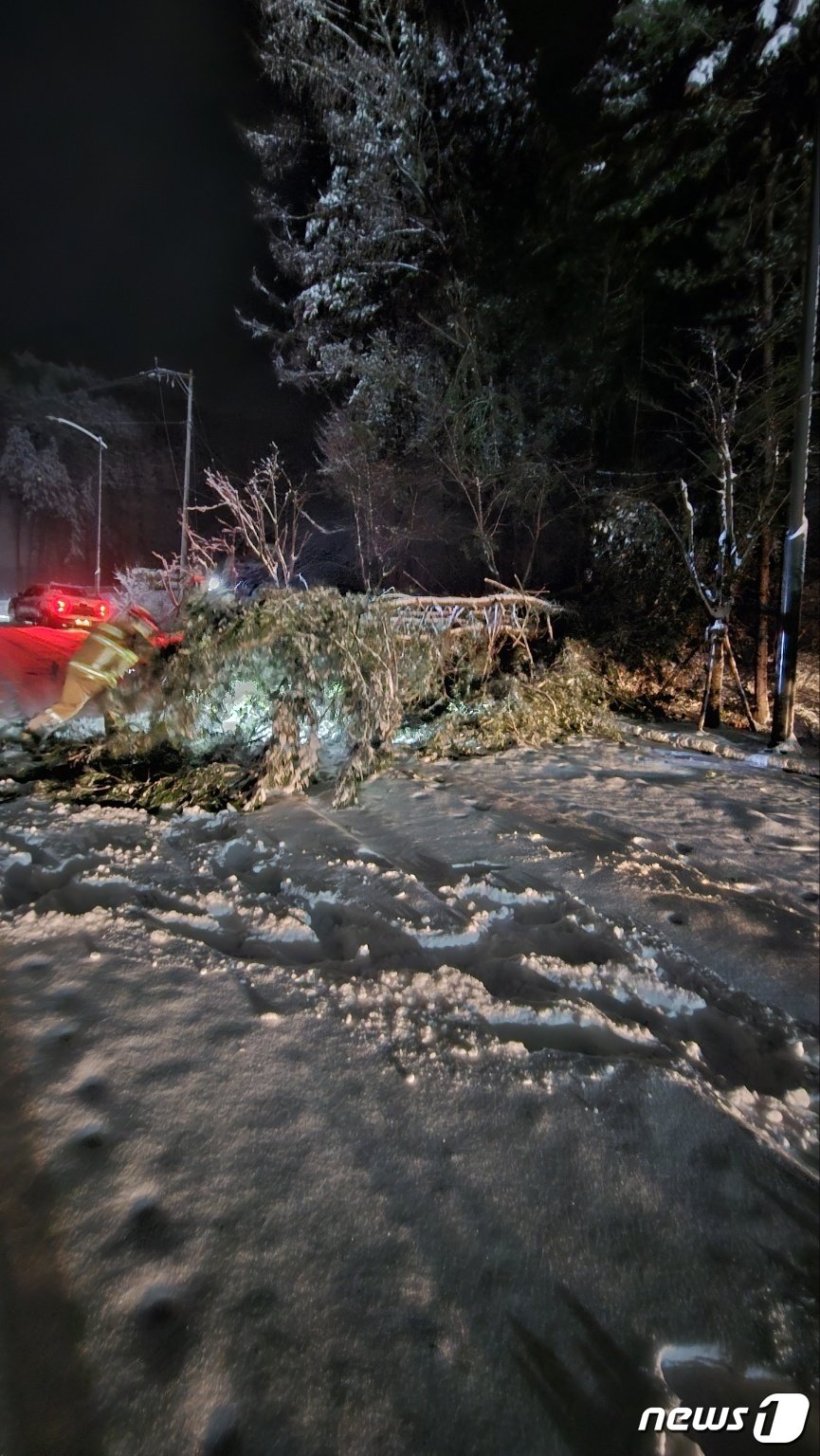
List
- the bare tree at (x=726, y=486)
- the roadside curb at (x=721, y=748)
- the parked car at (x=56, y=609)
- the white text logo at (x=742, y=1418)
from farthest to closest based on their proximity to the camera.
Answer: the parked car at (x=56, y=609), the bare tree at (x=726, y=486), the roadside curb at (x=721, y=748), the white text logo at (x=742, y=1418)

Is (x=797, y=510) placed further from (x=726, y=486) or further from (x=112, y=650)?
(x=112, y=650)

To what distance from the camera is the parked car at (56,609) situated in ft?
57.0

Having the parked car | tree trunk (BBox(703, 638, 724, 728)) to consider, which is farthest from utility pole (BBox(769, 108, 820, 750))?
the parked car

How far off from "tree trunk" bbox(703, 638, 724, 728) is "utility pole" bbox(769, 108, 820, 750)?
0.97 metres

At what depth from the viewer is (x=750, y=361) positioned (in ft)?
29.7

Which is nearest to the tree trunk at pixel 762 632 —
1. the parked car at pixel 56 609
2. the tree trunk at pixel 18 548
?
the parked car at pixel 56 609

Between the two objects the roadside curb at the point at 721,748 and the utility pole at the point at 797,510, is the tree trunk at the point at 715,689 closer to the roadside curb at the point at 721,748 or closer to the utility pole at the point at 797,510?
the roadside curb at the point at 721,748

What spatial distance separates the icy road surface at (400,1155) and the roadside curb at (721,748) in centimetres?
300

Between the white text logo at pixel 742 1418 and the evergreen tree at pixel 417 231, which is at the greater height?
the evergreen tree at pixel 417 231

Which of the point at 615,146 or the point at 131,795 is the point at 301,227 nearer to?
the point at 615,146

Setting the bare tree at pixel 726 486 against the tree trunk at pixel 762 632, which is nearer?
the bare tree at pixel 726 486

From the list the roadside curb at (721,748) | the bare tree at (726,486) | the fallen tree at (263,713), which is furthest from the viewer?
the bare tree at (726,486)

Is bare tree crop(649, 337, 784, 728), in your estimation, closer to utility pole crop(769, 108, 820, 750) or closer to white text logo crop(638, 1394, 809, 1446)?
utility pole crop(769, 108, 820, 750)

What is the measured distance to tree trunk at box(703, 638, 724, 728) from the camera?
25.7 feet
